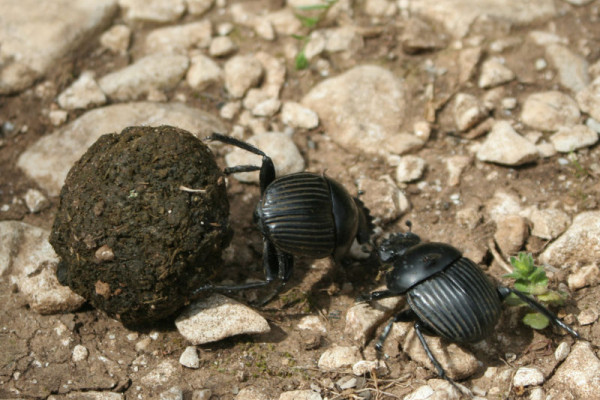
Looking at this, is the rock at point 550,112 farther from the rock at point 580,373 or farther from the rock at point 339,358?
the rock at point 339,358

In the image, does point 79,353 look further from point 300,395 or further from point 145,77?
point 145,77

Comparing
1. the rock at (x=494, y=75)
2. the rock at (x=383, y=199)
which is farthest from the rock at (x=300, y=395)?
the rock at (x=494, y=75)

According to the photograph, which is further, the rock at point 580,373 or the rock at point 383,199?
the rock at point 383,199

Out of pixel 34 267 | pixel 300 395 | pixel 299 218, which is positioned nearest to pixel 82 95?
pixel 34 267

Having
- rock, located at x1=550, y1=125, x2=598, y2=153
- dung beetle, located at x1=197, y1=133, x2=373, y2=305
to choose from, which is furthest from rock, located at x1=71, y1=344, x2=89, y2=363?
rock, located at x1=550, y1=125, x2=598, y2=153

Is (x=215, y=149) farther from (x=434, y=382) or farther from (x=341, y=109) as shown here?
(x=434, y=382)

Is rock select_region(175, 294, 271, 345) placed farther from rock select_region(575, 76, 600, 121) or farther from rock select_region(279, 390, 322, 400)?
rock select_region(575, 76, 600, 121)
